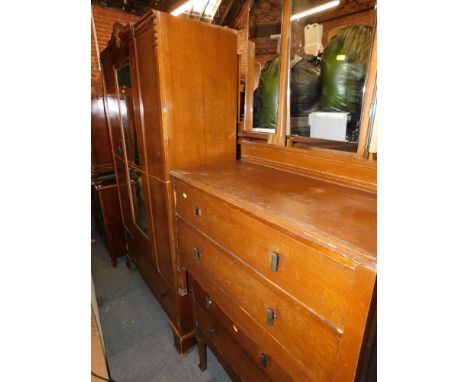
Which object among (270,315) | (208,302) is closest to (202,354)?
(208,302)

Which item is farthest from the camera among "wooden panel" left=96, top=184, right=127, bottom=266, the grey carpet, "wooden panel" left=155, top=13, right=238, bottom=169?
"wooden panel" left=96, top=184, right=127, bottom=266

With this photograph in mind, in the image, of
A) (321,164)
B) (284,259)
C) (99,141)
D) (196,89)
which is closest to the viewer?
(284,259)

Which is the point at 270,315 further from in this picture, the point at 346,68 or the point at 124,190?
the point at 124,190

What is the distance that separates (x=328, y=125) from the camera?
1.30 metres

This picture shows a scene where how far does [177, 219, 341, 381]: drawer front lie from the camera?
768mm

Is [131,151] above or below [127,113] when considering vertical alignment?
below

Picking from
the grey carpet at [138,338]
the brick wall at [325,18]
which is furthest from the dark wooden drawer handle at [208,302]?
the brick wall at [325,18]

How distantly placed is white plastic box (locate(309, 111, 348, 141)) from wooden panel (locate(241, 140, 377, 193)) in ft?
0.34

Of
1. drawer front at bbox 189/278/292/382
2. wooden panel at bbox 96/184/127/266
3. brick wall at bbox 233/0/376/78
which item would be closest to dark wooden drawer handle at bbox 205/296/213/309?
drawer front at bbox 189/278/292/382

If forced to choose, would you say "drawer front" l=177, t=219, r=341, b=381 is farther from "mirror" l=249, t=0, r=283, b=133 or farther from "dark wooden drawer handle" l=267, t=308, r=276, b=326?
"mirror" l=249, t=0, r=283, b=133

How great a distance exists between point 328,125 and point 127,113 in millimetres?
1488

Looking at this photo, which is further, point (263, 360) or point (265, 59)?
point (265, 59)
